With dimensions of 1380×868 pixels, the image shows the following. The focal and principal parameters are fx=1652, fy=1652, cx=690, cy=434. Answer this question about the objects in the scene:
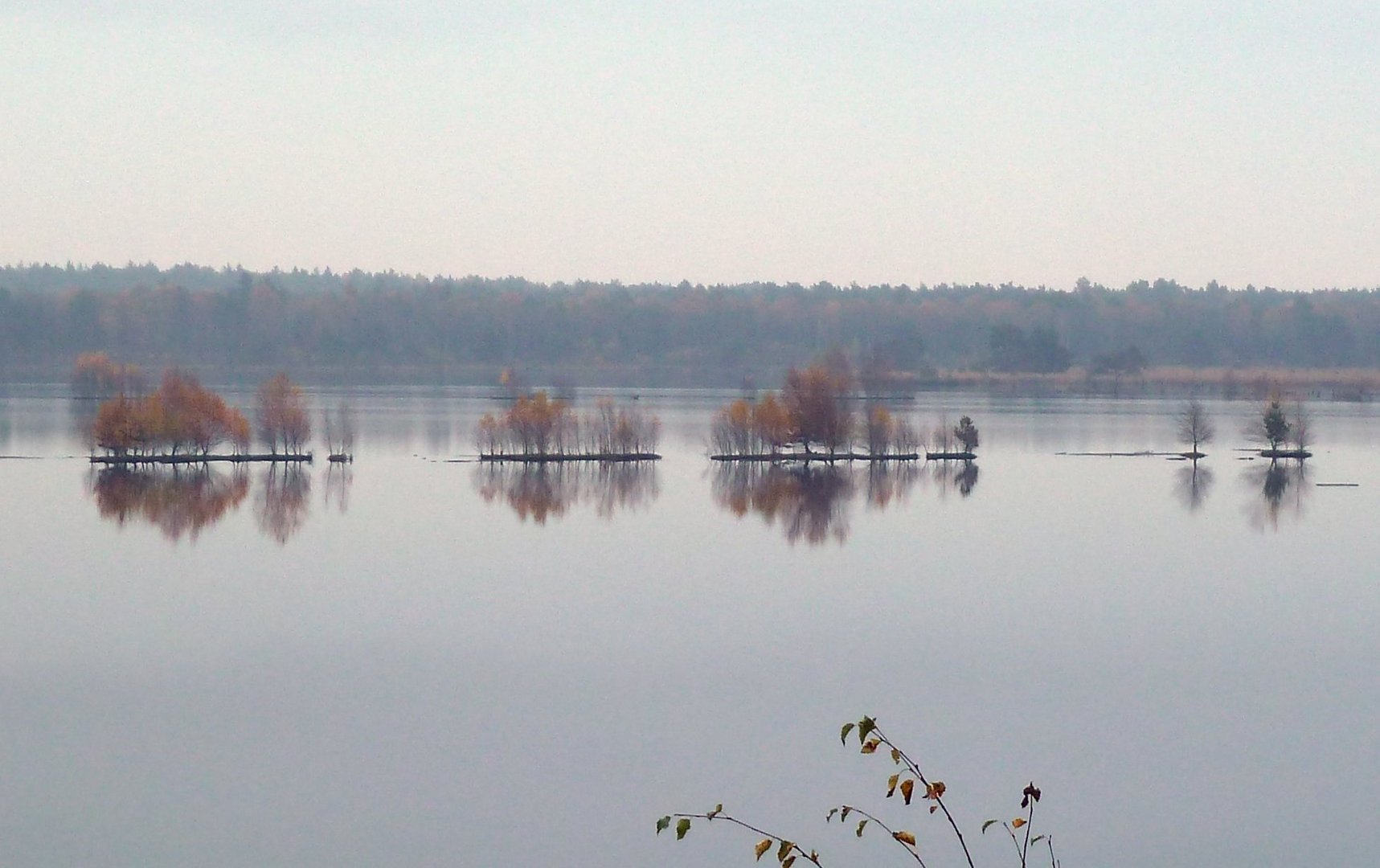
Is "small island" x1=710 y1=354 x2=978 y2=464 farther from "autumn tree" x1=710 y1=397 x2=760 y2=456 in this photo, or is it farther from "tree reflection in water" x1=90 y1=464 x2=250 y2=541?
"tree reflection in water" x1=90 y1=464 x2=250 y2=541

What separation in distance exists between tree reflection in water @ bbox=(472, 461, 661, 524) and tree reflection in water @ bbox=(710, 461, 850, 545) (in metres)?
1.50

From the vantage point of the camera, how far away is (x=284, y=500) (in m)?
27.5

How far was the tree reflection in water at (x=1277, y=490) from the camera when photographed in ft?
88.3

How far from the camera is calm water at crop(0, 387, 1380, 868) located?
35.5ft

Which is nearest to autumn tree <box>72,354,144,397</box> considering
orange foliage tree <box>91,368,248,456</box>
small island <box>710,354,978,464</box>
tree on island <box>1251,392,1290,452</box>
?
orange foliage tree <box>91,368,248,456</box>

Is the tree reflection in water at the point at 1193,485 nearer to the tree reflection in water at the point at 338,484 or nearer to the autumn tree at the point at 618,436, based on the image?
the autumn tree at the point at 618,436

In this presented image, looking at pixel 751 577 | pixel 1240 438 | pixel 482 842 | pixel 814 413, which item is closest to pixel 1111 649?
pixel 751 577

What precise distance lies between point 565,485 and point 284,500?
5.29 meters

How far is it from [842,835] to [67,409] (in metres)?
49.3

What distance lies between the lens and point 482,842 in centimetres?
1041

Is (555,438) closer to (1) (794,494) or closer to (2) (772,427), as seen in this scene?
(2) (772,427)

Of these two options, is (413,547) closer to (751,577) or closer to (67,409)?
(751,577)

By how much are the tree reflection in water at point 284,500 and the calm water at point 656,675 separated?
174 millimetres

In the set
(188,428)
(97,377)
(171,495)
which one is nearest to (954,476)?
(171,495)
